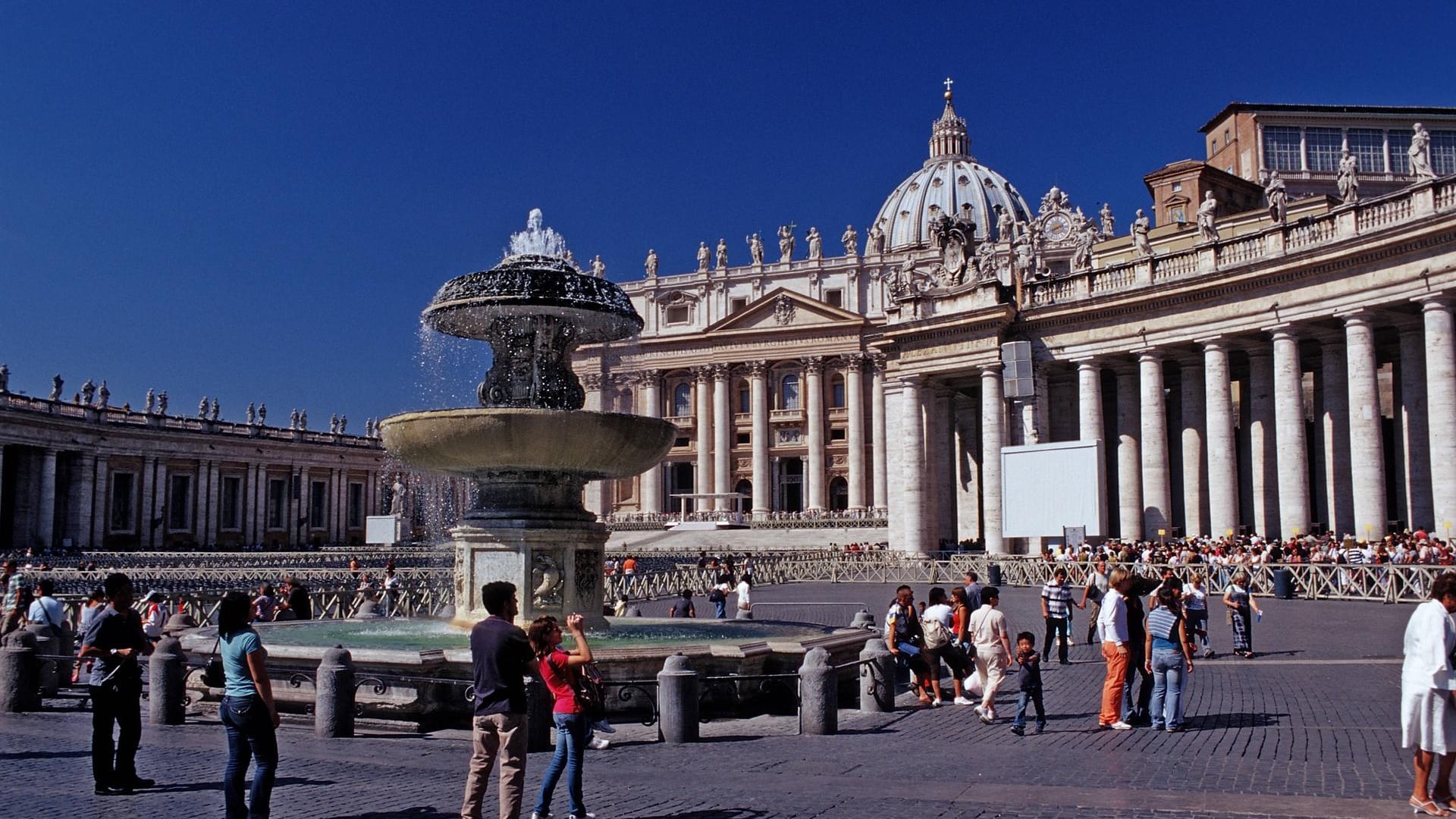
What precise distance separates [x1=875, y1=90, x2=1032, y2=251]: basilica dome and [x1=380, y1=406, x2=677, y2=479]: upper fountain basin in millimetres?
99847

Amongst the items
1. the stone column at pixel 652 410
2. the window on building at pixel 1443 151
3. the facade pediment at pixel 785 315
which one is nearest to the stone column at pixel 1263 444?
the window on building at pixel 1443 151

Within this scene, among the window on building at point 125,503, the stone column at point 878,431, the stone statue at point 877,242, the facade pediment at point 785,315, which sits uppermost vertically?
the stone statue at point 877,242

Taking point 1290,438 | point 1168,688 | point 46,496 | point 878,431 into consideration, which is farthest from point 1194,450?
point 46,496

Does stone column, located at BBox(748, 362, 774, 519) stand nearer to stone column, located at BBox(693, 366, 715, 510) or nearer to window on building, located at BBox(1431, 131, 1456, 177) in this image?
stone column, located at BBox(693, 366, 715, 510)

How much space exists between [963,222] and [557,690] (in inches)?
1288

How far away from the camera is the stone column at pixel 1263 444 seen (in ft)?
105

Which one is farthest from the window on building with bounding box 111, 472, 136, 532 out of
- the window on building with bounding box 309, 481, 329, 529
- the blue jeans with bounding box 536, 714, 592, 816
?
the blue jeans with bounding box 536, 714, 592, 816

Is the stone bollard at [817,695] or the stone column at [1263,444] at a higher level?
the stone column at [1263,444]

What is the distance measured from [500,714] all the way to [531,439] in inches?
228

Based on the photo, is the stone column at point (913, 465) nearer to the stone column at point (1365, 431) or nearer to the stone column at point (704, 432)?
the stone column at point (1365, 431)

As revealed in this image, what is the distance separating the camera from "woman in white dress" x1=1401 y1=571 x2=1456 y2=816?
6922 millimetres

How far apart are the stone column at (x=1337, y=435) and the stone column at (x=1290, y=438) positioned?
4.84 ft

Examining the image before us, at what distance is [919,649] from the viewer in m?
12.8

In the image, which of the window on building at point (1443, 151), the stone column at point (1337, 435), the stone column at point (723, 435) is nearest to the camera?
the stone column at point (1337, 435)
